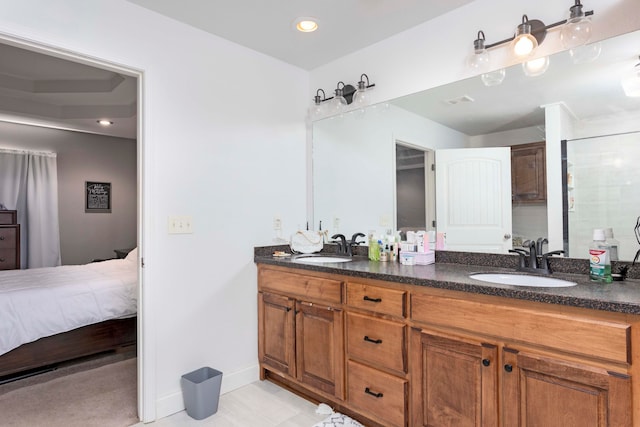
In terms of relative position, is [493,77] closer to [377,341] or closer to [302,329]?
[377,341]

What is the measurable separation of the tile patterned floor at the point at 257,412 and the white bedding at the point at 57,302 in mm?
1183

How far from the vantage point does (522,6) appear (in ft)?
6.03

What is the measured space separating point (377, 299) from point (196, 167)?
141 centimetres

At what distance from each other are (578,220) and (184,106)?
91.0 inches

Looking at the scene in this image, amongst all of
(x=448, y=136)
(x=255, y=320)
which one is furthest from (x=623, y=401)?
(x=255, y=320)

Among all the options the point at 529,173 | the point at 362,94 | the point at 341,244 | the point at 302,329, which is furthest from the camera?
the point at 341,244

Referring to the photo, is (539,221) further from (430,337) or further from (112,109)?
(112,109)

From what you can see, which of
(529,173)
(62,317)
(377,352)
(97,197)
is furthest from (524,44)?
(97,197)

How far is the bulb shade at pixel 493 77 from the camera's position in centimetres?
194

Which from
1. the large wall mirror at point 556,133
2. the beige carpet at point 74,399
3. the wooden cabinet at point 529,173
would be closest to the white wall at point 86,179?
the beige carpet at point 74,399

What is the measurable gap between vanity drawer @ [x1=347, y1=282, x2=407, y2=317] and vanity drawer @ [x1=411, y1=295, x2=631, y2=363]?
93 mm

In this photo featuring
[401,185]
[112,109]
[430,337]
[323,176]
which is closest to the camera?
[430,337]

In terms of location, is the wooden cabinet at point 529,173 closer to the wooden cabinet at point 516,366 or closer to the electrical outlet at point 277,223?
the wooden cabinet at point 516,366

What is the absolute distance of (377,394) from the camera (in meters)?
1.80
